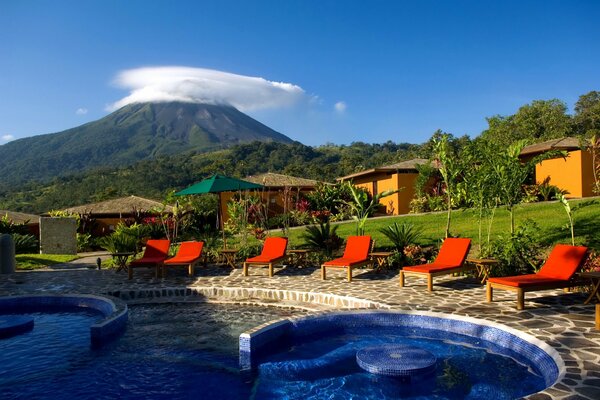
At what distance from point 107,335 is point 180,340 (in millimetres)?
1099

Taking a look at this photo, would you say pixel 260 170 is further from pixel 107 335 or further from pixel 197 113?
pixel 197 113

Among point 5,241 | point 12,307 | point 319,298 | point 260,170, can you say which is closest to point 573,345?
point 319,298

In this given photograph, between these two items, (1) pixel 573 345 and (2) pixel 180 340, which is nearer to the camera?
(1) pixel 573 345

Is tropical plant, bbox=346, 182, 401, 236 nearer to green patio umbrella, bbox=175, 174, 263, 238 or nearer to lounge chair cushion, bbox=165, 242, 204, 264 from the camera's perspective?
green patio umbrella, bbox=175, 174, 263, 238

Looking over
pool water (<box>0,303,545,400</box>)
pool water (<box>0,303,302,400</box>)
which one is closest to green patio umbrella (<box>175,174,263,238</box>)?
pool water (<box>0,303,302,400</box>)

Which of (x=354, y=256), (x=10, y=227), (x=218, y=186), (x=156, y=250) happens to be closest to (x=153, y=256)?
A: (x=156, y=250)

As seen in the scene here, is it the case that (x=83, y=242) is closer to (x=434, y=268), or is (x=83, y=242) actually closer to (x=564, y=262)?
(x=434, y=268)

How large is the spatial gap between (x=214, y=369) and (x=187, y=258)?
6.29 metres

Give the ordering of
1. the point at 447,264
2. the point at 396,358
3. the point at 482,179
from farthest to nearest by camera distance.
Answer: the point at 482,179, the point at 447,264, the point at 396,358

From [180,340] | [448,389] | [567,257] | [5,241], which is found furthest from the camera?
[5,241]

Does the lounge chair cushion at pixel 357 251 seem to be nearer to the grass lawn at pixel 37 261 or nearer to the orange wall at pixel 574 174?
the grass lawn at pixel 37 261

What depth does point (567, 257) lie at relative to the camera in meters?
7.75

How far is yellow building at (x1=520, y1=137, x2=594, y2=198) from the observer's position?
21.0 metres

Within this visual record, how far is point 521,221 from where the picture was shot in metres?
14.1
